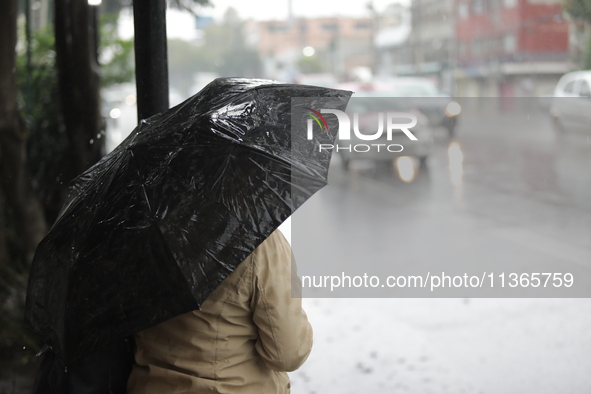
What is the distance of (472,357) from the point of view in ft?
13.5

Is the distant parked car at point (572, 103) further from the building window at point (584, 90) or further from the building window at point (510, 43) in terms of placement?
the building window at point (510, 43)

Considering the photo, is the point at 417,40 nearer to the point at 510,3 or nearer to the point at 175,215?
the point at 510,3

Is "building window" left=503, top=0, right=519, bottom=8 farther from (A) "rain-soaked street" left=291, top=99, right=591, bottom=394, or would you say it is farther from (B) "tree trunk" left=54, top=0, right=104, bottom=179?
(B) "tree trunk" left=54, top=0, right=104, bottom=179

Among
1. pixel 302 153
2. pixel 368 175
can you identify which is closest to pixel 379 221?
pixel 368 175

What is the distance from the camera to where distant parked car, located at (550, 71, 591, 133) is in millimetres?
4762

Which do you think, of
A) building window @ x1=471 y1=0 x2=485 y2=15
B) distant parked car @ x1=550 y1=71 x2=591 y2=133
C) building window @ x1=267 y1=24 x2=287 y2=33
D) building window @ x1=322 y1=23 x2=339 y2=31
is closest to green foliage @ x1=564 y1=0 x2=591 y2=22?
distant parked car @ x1=550 y1=71 x2=591 y2=133

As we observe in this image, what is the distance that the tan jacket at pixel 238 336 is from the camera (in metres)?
1.61

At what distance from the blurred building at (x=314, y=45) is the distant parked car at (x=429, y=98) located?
0.73m

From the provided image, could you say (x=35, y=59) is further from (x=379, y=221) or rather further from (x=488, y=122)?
(x=488, y=122)

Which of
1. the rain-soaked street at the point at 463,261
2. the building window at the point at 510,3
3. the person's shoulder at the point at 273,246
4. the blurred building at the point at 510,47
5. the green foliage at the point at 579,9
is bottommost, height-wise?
the rain-soaked street at the point at 463,261

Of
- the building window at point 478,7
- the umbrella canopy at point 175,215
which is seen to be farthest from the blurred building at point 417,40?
the umbrella canopy at point 175,215

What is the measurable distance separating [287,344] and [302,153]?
478 mm

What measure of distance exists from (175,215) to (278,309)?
33 cm

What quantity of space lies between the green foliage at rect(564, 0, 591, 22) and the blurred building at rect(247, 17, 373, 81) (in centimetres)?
211
